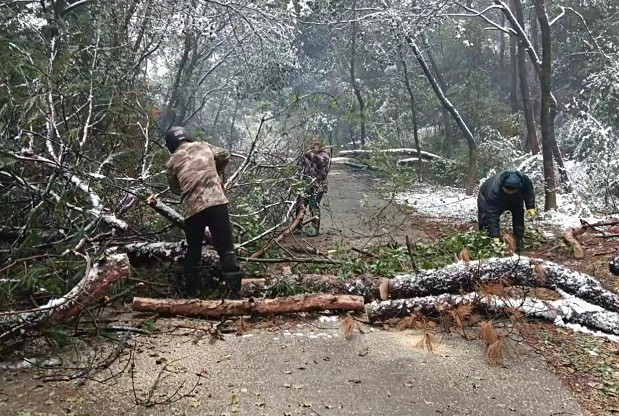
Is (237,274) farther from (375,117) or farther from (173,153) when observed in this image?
(375,117)

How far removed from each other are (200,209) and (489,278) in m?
2.46

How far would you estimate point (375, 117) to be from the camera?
22.2 meters

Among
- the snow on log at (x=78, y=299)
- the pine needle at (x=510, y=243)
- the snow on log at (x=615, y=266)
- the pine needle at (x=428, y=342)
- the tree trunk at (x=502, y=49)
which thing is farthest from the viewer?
the tree trunk at (x=502, y=49)

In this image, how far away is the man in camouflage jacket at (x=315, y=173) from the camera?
688 centimetres

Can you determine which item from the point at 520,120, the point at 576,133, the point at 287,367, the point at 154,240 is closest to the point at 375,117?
the point at 520,120

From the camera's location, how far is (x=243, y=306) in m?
4.19

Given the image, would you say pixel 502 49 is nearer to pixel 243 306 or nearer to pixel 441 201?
pixel 441 201

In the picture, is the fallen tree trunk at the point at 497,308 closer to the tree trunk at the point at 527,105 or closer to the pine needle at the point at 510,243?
the pine needle at the point at 510,243

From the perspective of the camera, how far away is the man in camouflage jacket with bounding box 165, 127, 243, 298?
4.48 m

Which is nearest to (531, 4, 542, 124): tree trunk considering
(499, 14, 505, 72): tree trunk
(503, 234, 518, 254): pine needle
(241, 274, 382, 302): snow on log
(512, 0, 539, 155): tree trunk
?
(499, 14, 505, 72): tree trunk

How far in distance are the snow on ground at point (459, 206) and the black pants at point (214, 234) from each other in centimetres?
484

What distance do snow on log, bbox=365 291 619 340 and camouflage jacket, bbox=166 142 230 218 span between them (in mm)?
1577

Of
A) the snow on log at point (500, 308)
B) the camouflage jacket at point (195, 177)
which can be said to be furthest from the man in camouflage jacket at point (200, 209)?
the snow on log at point (500, 308)

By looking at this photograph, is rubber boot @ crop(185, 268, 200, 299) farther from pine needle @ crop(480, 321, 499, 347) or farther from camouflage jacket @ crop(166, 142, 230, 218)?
pine needle @ crop(480, 321, 499, 347)
